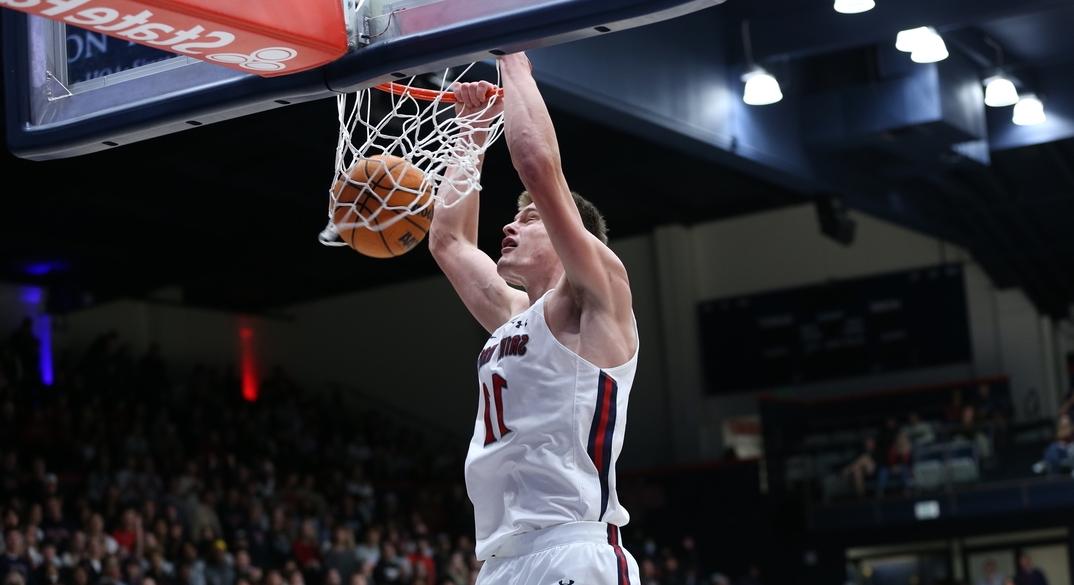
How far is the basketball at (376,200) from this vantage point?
4.73 m

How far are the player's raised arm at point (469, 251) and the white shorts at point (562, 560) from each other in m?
0.85

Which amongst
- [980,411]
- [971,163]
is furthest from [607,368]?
[980,411]

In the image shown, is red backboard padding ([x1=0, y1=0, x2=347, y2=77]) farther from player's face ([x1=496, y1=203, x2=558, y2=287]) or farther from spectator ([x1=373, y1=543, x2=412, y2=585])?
spectator ([x1=373, y1=543, x2=412, y2=585])

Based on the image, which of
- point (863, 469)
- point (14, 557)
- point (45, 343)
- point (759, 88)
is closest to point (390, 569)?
point (14, 557)

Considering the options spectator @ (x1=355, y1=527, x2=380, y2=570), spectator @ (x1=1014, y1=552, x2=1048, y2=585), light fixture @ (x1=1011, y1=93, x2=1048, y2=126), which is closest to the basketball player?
light fixture @ (x1=1011, y1=93, x2=1048, y2=126)

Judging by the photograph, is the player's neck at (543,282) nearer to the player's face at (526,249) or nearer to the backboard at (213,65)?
the player's face at (526,249)

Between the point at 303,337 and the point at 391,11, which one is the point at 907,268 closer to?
the point at 303,337

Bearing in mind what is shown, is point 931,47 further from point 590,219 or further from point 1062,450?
point 1062,450

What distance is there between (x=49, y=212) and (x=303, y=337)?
9.24 meters

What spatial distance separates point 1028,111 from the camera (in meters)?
14.2

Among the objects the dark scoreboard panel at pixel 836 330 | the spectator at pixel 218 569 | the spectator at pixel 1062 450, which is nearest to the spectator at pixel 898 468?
the spectator at pixel 1062 450

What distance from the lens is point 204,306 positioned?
1095 inches

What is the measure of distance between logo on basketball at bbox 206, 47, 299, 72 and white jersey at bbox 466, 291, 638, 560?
1.00 metres

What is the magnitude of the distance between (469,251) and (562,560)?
125 cm
